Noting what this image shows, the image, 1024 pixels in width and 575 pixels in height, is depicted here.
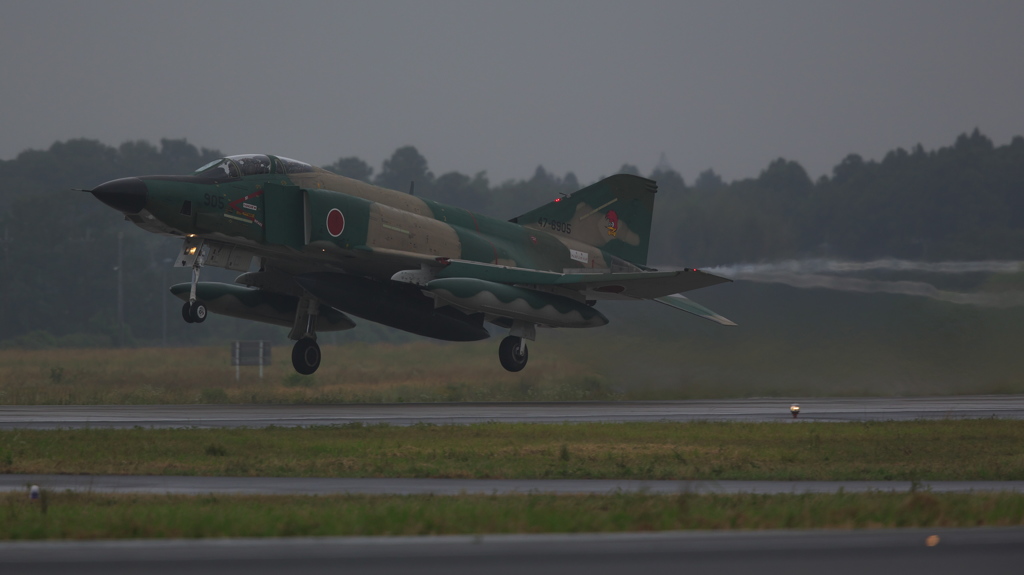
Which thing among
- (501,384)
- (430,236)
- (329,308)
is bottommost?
(501,384)

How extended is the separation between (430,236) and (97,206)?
5093cm

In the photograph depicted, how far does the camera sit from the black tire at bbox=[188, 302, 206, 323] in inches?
911

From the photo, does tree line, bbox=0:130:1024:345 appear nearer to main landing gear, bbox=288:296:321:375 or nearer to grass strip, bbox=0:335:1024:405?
grass strip, bbox=0:335:1024:405

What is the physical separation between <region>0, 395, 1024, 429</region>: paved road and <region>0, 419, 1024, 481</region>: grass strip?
176 centimetres

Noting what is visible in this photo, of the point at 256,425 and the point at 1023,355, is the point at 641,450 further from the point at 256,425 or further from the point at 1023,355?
the point at 1023,355

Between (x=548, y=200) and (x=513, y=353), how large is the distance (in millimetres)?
33919

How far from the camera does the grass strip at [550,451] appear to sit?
12.6m

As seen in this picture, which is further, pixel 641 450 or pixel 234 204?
pixel 234 204

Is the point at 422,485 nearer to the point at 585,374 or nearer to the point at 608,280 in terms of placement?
the point at 608,280

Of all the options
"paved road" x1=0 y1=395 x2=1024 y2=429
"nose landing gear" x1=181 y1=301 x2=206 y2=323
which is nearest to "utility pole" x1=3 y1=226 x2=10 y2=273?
"paved road" x1=0 y1=395 x2=1024 y2=429

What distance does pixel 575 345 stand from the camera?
1153 inches

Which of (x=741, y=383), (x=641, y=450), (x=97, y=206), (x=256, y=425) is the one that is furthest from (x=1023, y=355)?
(x=97, y=206)

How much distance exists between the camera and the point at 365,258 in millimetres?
25234

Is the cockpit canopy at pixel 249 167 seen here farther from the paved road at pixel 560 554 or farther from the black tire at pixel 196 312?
the paved road at pixel 560 554
